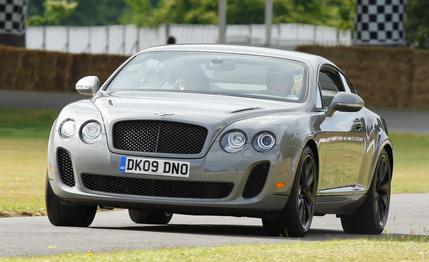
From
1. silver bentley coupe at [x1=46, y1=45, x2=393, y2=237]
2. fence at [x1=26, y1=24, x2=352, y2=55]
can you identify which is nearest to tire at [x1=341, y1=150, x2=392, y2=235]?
silver bentley coupe at [x1=46, y1=45, x2=393, y2=237]

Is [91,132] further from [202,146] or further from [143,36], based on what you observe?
[143,36]

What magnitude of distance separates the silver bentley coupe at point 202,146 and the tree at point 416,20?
151ft

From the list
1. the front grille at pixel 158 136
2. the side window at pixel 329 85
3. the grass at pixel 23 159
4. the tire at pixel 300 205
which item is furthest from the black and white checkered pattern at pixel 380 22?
the front grille at pixel 158 136

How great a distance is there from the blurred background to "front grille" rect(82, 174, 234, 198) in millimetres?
3092

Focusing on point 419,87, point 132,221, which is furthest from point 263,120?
point 419,87

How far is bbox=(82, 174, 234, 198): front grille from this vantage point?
424 inches

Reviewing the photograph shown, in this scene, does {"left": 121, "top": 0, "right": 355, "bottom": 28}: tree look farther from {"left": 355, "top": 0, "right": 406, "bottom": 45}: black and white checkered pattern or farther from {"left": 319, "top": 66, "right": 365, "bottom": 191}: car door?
{"left": 319, "top": 66, "right": 365, "bottom": 191}: car door

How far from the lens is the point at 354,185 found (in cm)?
1248

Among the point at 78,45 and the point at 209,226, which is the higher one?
the point at 209,226

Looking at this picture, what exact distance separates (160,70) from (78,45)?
2431 inches

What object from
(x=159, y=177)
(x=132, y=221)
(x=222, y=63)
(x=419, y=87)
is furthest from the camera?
(x=419, y=87)

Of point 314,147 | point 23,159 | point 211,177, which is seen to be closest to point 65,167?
point 211,177

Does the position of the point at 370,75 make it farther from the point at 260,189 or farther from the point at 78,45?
the point at 78,45

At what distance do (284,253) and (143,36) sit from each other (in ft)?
198
